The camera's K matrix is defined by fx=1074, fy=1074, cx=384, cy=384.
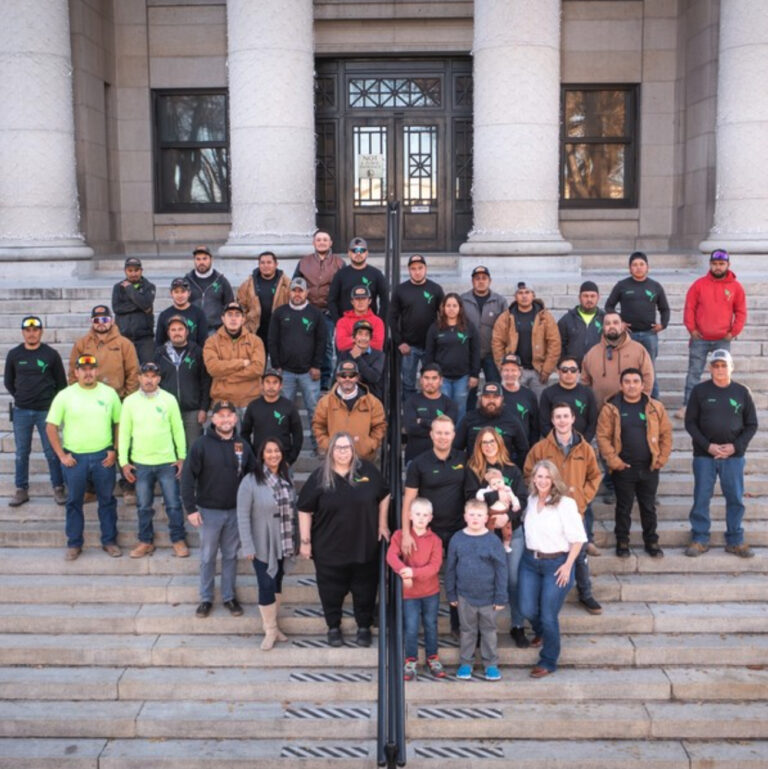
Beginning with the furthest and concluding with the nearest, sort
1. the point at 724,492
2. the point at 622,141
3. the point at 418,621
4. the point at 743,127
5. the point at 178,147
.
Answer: the point at 178,147 → the point at 622,141 → the point at 743,127 → the point at 724,492 → the point at 418,621

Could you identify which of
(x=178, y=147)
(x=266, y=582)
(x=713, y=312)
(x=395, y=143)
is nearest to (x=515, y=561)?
(x=266, y=582)

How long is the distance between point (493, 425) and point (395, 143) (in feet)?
36.5

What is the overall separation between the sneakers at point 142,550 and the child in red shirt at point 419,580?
2645 millimetres

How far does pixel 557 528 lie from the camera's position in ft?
27.0

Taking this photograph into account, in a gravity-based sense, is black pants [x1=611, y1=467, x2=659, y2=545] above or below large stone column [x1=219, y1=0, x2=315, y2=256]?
below

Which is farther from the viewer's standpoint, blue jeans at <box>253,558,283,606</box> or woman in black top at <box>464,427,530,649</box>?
blue jeans at <box>253,558,283,606</box>

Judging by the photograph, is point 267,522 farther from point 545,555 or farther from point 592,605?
point 592,605

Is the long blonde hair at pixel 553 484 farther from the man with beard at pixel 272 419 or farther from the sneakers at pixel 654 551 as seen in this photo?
the man with beard at pixel 272 419

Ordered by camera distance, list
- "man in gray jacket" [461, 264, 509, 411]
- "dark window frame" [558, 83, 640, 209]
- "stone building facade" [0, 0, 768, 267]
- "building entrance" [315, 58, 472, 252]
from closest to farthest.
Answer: "man in gray jacket" [461, 264, 509, 411] → "stone building facade" [0, 0, 768, 267] → "building entrance" [315, 58, 472, 252] → "dark window frame" [558, 83, 640, 209]

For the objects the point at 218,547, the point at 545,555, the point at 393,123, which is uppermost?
the point at 393,123

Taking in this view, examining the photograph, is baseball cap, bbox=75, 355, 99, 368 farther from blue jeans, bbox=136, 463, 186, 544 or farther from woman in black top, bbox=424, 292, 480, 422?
woman in black top, bbox=424, 292, 480, 422

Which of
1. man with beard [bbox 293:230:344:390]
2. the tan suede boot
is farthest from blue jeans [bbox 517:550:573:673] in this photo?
man with beard [bbox 293:230:344:390]

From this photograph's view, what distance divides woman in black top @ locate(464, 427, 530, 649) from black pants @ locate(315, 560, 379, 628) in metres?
1.04

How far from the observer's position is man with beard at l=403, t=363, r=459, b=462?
9.42 metres
